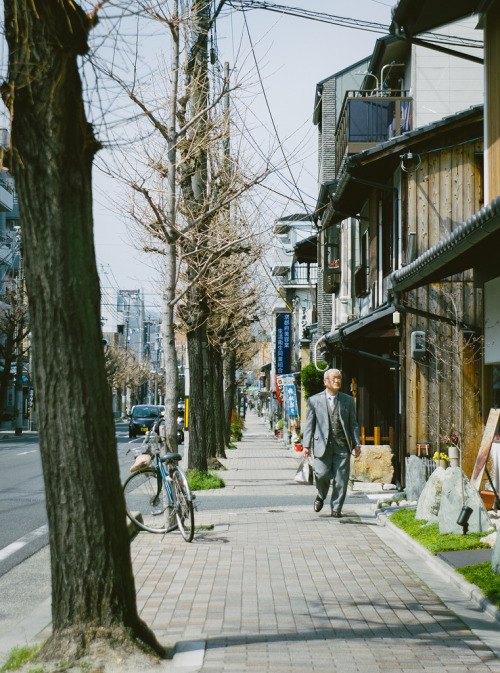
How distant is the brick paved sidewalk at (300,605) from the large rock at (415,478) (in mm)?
1616

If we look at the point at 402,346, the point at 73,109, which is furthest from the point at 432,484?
the point at 73,109

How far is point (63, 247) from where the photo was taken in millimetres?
4871

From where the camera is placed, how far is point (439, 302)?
15.8 m

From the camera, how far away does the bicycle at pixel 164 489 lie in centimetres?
1025

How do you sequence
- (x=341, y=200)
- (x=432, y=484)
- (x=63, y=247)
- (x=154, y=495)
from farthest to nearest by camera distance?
1. (x=341, y=200)
2. (x=154, y=495)
3. (x=432, y=484)
4. (x=63, y=247)

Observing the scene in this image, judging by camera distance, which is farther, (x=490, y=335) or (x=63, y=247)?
(x=490, y=335)

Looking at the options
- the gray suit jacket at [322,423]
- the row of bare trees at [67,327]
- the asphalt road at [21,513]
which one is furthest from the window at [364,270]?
the row of bare trees at [67,327]

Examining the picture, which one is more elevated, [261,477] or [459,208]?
[459,208]

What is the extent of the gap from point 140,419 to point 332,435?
36236mm

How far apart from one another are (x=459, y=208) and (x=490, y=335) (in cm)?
449

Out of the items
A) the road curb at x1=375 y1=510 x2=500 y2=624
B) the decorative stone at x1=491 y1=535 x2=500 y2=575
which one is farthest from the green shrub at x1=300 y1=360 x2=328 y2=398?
the decorative stone at x1=491 y1=535 x2=500 y2=575

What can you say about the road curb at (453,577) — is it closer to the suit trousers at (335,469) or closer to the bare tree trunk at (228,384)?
the suit trousers at (335,469)

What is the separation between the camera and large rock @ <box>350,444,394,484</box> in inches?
674

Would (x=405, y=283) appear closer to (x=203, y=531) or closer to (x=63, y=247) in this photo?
(x=203, y=531)
